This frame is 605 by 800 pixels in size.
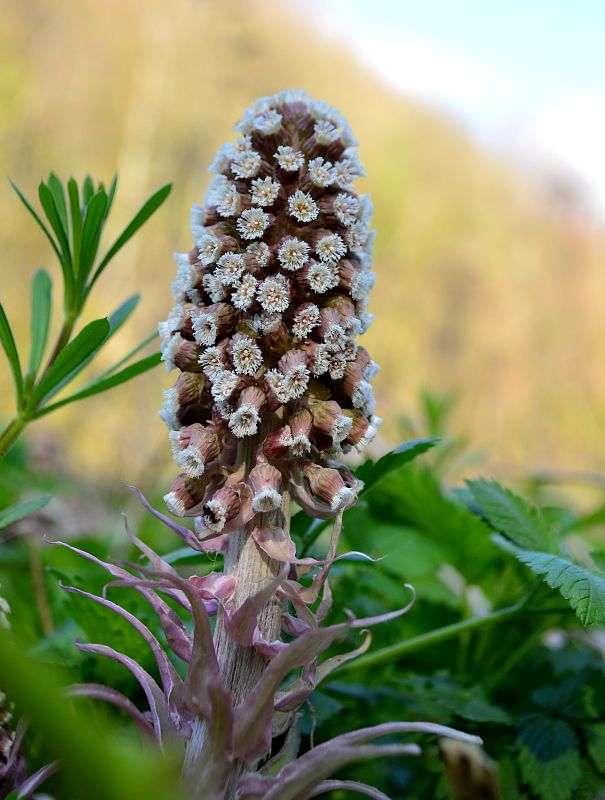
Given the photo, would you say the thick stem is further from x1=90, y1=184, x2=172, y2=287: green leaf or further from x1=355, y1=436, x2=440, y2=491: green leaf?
x1=90, y1=184, x2=172, y2=287: green leaf

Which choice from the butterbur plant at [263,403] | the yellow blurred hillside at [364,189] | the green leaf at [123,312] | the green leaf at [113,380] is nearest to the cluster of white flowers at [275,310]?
the butterbur plant at [263,403]

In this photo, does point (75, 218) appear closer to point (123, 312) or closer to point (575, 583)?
point (123, 312)

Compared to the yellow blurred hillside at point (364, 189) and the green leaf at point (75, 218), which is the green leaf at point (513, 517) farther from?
the yellow blurred hillside at point (364, 189)

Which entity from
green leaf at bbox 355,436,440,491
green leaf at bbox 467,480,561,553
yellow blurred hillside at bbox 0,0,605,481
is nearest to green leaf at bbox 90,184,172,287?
green leaf at bbox 355,436,440,491

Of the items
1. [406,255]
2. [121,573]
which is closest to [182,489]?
[121,573]

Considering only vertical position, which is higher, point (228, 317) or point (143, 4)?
point (143, 4)

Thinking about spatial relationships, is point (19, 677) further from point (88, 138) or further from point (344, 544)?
point (88, 138)
